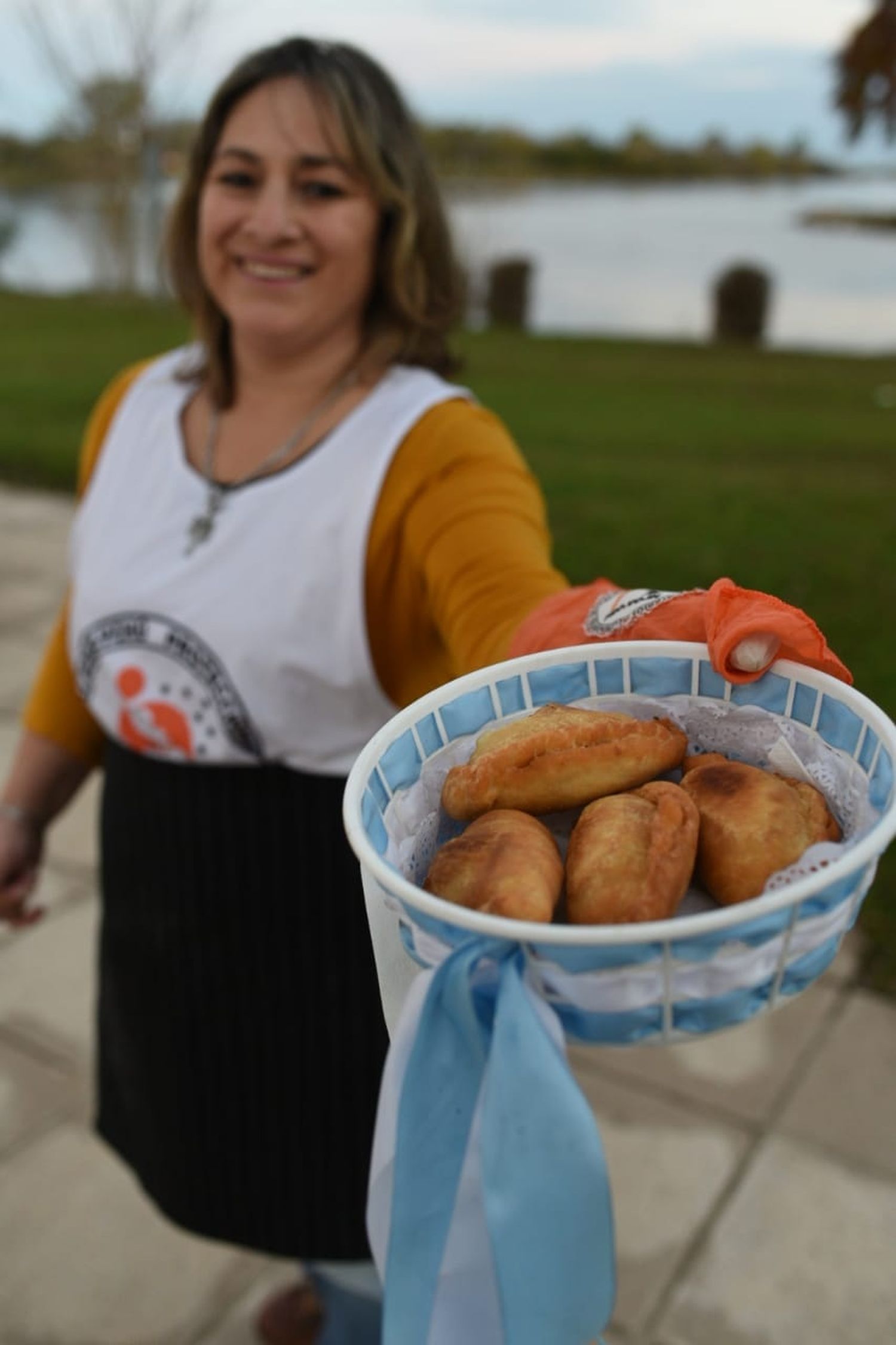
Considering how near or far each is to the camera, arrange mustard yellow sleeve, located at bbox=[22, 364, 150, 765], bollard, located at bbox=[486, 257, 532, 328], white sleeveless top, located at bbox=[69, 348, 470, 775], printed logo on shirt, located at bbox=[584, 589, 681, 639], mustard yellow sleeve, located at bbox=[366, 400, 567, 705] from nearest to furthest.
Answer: printed logo on shirt, located at bbox=[584, 589, 681, 639]
mustard yellow sleeve, located at bbox=[366, 400, 567, 705]
white sleeveless top, located at bbox=[69, 348, 470, 775]
mustard yellow sleeve, located at bbox=[22, 364, 150, 765]
bollard, located at bbox=[486, 257, 532, 328]

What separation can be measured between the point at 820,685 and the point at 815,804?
0.09m

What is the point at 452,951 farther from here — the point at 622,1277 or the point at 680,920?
the point at 622,1277

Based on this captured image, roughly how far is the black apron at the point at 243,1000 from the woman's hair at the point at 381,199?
1.95 ft

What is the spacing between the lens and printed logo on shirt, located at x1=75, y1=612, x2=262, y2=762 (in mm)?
1485

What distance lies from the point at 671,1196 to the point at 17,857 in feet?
4.26

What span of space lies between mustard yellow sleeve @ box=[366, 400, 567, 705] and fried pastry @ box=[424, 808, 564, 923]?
0.46 metres

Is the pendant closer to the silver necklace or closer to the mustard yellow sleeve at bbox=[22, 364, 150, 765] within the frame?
the silver necklace

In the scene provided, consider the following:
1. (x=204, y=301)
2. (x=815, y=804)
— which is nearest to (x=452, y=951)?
(x=815, y=804)

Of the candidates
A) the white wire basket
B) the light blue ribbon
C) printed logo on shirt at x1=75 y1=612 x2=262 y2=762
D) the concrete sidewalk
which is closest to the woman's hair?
printed logo on shirt at x1=75 y1=612 x2=262 y2=762

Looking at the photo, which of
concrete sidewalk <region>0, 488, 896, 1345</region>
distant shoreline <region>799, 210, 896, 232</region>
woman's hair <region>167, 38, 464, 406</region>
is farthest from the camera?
distant shoreline <region>799, 210, 896, 232</region>

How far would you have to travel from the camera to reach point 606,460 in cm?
721

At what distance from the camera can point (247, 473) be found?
1573 millimetres

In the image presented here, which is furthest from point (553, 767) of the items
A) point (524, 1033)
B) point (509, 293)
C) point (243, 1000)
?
point (509, 293)

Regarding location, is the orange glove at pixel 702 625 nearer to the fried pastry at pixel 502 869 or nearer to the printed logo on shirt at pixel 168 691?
the fried pastry at pixel 502 869
